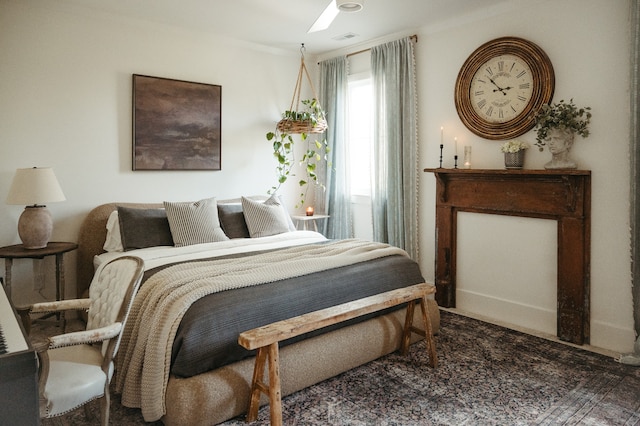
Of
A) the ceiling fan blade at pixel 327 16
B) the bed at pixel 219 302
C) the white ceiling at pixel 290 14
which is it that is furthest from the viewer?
the white ceiling at pixel 290 14

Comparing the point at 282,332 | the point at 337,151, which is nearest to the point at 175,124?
the point at 337,151

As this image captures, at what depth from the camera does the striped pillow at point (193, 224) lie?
3.79 metres

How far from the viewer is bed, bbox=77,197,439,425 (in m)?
2.26

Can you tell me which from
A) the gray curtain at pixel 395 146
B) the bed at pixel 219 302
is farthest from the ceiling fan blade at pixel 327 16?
the bed at pixel 219 302

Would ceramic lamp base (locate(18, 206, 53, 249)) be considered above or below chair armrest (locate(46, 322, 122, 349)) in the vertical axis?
above

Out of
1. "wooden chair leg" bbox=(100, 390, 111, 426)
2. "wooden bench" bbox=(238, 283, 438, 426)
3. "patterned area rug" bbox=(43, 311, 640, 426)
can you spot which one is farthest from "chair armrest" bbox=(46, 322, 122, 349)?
"patterned area rug" bbox=(43, 311, 640, 426)

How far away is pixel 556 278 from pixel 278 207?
2556mm

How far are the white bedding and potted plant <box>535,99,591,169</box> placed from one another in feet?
6.73

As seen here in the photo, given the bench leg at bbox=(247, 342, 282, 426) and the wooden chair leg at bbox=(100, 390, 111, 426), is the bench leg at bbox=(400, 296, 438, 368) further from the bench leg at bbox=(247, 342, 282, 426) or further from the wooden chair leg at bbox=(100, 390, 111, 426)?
the wooden chair leg at bbox=(100, 390, 111, 426)

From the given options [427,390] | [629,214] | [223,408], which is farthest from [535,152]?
[223,408]

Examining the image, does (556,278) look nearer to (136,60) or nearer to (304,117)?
(304,117)

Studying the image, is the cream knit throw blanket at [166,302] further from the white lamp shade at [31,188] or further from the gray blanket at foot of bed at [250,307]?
the white lamp shade at [31,188]

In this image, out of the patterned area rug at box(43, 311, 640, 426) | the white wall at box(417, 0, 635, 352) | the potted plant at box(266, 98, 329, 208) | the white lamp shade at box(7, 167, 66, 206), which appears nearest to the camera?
the patterned area rug at box(43, 311, 640, 426)

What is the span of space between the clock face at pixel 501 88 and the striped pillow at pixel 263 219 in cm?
210
